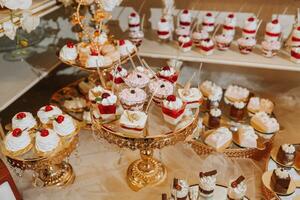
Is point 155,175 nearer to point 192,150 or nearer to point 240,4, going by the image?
point 192,150

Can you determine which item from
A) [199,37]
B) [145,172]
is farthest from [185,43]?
[145,172]

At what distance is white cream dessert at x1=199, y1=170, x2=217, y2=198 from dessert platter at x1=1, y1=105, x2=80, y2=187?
57 cm

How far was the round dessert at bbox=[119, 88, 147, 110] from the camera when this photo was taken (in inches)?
57.2

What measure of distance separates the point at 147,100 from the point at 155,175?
1.30ft

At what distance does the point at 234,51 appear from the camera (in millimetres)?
2006

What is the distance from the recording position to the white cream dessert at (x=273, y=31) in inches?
74.1

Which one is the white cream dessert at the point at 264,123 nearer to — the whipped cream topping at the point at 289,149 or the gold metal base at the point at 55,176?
the whipped cream topping at the point at 289,149

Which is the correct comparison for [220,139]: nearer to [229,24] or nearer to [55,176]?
[229,24]

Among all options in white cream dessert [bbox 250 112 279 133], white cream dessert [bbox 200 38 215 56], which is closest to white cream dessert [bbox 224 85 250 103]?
white cream dessert [bbox 250 112 279 133]

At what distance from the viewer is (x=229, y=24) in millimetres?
1967

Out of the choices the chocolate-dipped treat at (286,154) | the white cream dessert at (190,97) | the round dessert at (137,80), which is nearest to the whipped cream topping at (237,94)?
the chocolate-dipped treat at (286,154)

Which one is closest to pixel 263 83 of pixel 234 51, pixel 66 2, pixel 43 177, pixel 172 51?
pixel 234 51

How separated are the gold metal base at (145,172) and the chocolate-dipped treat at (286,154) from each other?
0.54m

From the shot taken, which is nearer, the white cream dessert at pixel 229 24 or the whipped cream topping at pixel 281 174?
the whipped cream topping at pixel 281 174
